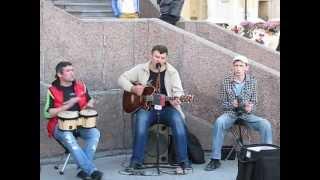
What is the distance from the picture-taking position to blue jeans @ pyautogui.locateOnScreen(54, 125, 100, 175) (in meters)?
6.83

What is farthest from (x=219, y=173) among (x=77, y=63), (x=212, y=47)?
(x=77, y=63)

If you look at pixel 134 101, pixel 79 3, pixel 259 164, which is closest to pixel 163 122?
pixel 134 101

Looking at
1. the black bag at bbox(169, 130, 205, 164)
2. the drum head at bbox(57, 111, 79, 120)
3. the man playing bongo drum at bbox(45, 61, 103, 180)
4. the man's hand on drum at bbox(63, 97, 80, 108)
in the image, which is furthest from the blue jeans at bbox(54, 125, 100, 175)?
the black bag at bbox(169, 130, 205, 164)

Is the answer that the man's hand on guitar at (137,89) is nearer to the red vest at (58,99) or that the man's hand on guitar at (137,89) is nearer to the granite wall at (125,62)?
the red vest at (58,99)

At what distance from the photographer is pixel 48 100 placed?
7.00 meters

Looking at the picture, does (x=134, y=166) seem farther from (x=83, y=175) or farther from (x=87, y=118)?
(x=87, y=118)

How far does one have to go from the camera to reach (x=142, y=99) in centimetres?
735

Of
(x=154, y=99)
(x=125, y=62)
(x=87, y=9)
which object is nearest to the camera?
(x=154, y=99)

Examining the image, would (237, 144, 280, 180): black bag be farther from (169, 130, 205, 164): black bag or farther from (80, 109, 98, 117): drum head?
(80, 109, 98, 117): drum head

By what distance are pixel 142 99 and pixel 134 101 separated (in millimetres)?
122

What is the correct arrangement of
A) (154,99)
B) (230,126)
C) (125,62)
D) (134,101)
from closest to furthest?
(154,99) < (134,101) < (230,126) < (125,62)

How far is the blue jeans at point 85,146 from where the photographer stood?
6.83 metres
